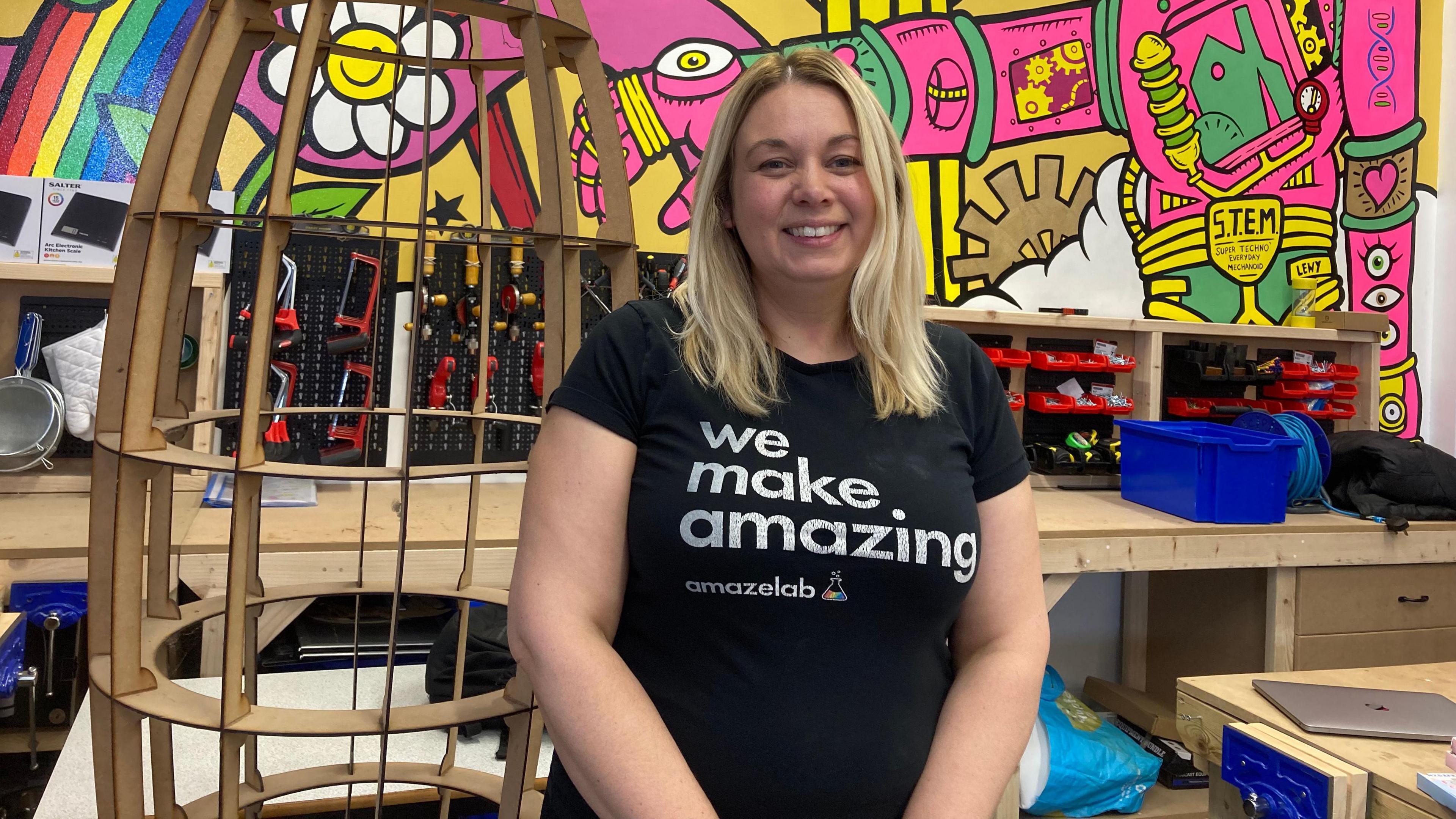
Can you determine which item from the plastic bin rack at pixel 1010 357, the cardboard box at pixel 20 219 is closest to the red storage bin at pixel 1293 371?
the plastic bin rack at pixel 1010 357

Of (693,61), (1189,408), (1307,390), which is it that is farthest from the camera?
(1307,390)

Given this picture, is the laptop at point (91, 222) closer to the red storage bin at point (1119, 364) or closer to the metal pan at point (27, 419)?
the metal pan at point (27, 419)

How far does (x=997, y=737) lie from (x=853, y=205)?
602 mm

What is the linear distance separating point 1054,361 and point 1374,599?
1.08 m

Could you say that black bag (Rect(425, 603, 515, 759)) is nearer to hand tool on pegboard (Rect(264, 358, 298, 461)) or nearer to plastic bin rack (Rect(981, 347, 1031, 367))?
hand tool on pegboard (Rect(264, 358, 298, 461))

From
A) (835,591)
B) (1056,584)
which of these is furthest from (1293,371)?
(835,591)

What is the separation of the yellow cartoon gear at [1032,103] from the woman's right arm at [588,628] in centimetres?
269

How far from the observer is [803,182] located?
1.06m

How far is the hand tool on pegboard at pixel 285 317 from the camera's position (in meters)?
2.43

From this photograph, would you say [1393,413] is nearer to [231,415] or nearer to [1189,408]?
[1189,408]

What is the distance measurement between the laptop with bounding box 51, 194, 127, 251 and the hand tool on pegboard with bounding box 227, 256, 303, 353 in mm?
346

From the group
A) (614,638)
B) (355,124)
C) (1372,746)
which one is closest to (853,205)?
(614,638)

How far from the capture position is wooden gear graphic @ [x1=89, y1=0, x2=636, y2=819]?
885 millimetres

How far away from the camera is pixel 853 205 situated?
3.55 ft
